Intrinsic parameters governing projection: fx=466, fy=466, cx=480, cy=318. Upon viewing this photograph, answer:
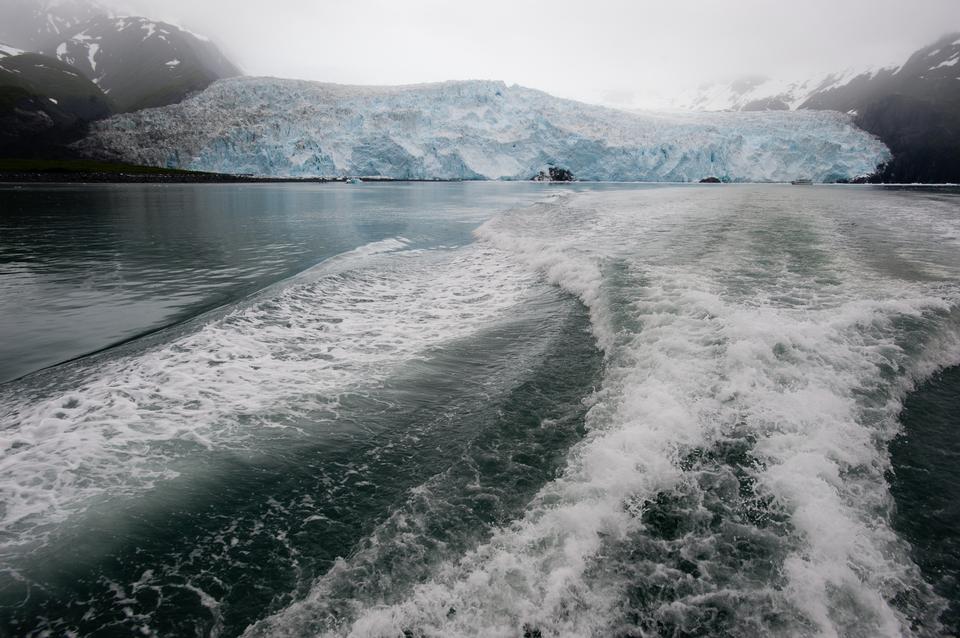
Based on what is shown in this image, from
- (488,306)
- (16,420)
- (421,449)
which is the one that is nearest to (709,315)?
(488,306)

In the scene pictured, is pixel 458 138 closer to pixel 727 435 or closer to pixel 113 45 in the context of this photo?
pixel 727 435

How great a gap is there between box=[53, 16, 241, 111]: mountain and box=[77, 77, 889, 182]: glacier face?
66364 millimetres

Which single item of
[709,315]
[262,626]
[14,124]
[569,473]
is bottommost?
[262,626]

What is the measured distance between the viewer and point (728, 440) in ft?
12.7

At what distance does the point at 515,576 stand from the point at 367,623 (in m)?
0.83

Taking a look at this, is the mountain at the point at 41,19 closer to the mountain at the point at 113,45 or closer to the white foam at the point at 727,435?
the mountain at the point at 113,45

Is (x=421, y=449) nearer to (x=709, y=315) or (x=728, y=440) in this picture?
(x=728, y=440)

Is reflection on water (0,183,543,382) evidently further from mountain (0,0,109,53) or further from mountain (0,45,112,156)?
mountain (0,0,109,53)

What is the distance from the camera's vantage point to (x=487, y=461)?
3.72m

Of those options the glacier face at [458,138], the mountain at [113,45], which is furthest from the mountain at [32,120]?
the mountain at [113,45]

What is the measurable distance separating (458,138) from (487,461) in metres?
61.5

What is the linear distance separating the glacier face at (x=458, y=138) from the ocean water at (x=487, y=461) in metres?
55.7

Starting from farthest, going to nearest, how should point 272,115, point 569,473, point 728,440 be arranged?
point 272,115, point 728,440, point 569,473

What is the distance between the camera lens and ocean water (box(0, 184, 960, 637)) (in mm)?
2562
